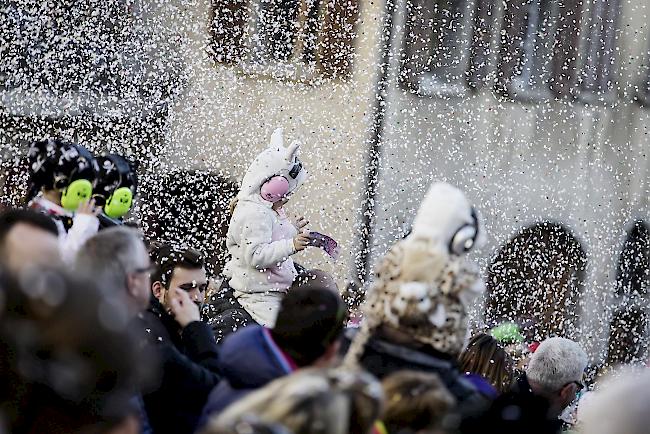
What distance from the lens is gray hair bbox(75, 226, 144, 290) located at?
2.78 meters

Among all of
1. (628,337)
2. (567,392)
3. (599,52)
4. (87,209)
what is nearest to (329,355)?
(87,209)

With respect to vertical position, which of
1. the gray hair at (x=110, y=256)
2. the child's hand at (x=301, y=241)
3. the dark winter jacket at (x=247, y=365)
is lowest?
the child's hand at (x=301, y=241)

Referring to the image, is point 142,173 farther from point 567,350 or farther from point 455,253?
point 455,253

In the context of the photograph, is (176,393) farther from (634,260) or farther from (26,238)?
(634,260)

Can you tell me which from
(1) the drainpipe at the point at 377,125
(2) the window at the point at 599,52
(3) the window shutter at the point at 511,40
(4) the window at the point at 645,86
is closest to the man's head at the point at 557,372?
(1) the drainpipe at the point at 377,125

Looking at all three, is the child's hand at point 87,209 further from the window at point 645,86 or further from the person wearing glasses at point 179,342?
the window at point 645,86

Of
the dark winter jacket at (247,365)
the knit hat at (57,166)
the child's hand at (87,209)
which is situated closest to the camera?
the dark winter jacket at (247,365)

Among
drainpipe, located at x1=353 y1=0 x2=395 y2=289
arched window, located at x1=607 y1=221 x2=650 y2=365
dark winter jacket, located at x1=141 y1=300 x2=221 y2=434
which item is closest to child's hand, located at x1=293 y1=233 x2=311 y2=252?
dark winter jacket, located at x1=141 y1=300 x2=221 y2=434

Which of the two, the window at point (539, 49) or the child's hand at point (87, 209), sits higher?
the window at point (539, 49)

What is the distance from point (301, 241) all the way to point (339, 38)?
5.52 metres

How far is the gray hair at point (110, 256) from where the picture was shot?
278cm

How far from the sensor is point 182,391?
10.1ft

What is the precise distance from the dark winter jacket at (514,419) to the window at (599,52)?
10.1 m

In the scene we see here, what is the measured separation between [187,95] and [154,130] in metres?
0.38
